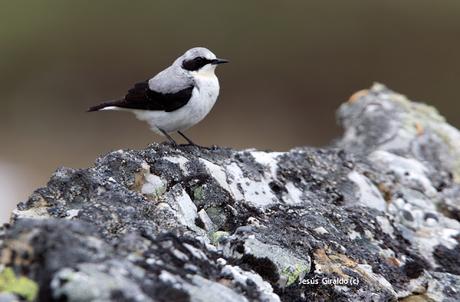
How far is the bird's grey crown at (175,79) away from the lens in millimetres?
7031

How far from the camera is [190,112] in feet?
23.0

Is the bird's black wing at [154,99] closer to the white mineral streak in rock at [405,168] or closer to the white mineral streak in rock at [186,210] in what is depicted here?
the white mineral streak in rock at [405,168]

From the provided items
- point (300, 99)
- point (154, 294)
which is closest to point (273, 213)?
point (154, 294)

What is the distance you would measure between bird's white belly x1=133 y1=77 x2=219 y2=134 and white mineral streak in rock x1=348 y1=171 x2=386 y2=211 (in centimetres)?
152

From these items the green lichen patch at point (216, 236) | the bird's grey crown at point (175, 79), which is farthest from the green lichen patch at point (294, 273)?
the bird's grey crown at point (175, 79)

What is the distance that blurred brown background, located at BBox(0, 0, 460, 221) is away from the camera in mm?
17703

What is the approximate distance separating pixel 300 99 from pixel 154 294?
49.8 feet

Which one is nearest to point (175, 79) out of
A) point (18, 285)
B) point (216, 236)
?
point (216, 236)

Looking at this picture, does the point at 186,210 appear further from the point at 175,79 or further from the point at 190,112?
the point at 175,79

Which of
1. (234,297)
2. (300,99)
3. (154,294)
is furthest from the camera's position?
(300,99)

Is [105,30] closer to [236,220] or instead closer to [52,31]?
[52,31]

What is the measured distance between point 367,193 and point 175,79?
2111mm

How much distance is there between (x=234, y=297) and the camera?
3.61 metres

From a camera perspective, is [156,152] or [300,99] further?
[300,99]
